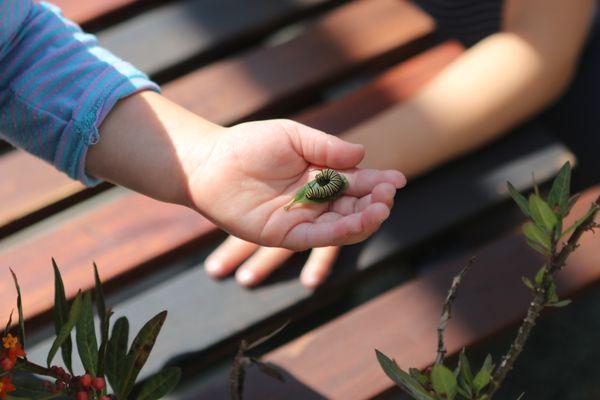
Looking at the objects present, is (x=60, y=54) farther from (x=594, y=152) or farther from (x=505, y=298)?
(x=594, y=152)

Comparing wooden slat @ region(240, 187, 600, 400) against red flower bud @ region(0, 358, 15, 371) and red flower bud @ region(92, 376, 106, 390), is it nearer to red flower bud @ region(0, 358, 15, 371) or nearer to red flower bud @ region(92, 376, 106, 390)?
red flower bud @ region(92, 376, 106, 390)

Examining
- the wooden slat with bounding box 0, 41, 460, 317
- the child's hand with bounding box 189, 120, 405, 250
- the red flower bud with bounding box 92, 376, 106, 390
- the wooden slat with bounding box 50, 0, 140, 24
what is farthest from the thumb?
the wooden slat with bounding box 50, 0, 140, 24

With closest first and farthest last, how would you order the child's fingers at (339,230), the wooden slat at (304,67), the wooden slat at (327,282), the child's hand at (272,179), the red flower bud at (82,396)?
the red flower bud at (82,396) → the child's fingers at (339,230) → the child's hand at (272,179) → the wooden slat at (327,282) → the wooden slat at (304,67)

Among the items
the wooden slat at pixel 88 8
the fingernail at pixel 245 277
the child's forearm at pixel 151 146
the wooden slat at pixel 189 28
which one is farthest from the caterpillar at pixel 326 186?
the wooden slat at pixel 88 8

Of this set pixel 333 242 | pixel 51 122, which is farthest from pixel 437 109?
pixel 51 122

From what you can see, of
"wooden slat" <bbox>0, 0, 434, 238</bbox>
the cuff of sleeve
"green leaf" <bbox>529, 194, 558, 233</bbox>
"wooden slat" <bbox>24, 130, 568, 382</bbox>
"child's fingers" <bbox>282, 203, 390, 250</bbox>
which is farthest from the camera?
"wooden slat" <bbox>0, 0, 434, 238</bbox>

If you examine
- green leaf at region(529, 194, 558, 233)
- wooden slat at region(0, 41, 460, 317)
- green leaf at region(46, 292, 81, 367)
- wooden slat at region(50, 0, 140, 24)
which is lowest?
wooden slat at region(0, 41, 460, 317)

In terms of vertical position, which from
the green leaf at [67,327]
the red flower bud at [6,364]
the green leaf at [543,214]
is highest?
the green leaf at [543,214]

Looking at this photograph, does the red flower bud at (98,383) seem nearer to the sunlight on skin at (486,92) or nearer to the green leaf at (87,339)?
the green leaf at (87,339)
